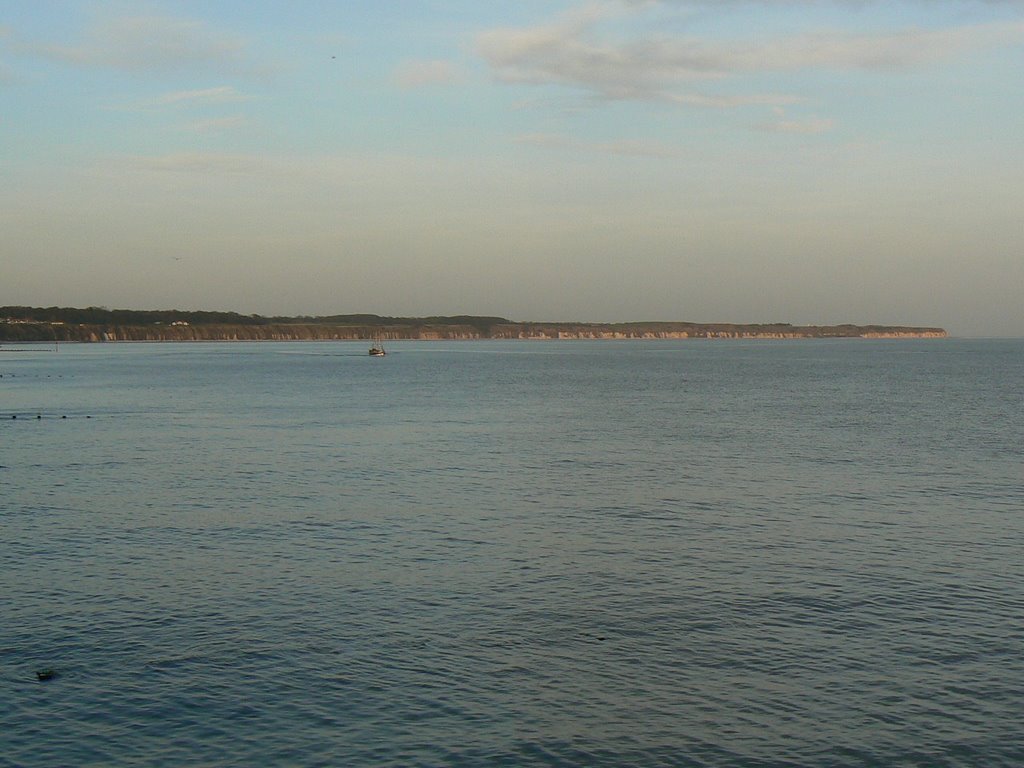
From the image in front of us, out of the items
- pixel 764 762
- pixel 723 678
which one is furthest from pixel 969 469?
pixel 764 762

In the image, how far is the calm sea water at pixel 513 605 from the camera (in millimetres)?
19156

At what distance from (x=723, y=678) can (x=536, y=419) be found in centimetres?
6023

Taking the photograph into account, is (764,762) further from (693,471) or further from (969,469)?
(969,469)

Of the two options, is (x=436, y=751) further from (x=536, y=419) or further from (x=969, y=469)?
(x=536, y=419)

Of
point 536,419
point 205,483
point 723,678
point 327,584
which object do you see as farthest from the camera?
point 536,419

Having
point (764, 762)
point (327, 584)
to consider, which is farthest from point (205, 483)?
point (764, 762)

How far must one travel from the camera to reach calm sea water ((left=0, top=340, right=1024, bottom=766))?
19156 mm

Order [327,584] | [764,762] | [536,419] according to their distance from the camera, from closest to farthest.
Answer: [764,762]
[327,584]
[536,419]

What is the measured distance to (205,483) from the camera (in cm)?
4747

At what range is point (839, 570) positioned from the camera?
3056 centimetres

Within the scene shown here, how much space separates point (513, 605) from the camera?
27.1 m

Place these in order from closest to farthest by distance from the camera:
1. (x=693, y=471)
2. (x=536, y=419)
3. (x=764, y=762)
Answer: (x=764, y=762) → (x=693, y=471) → (x=536, y=419)

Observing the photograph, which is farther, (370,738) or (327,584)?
(327,584)

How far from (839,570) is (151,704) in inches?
751
